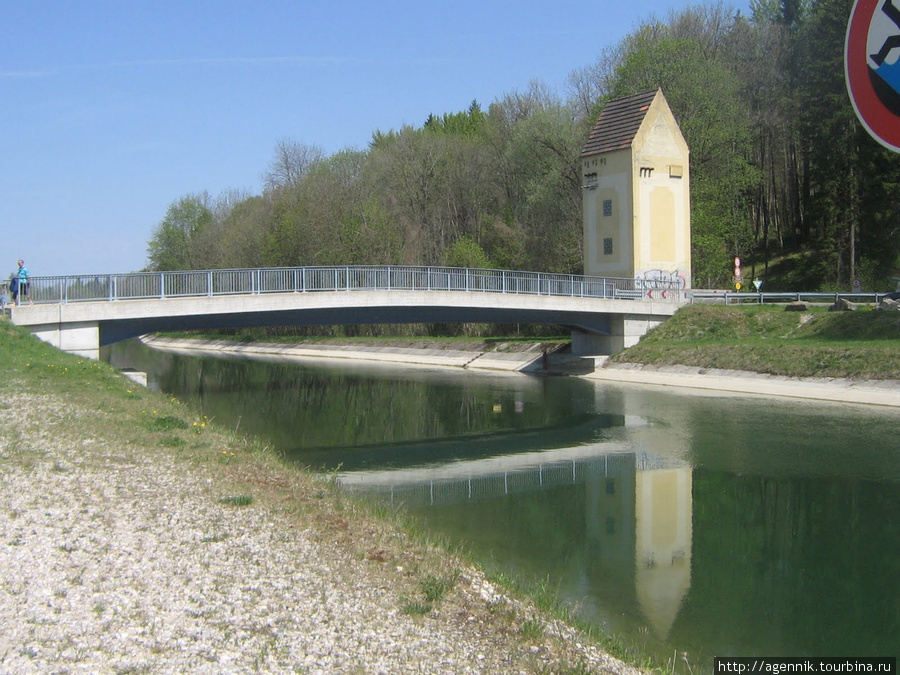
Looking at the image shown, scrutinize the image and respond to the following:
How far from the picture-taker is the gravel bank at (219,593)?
7578mm

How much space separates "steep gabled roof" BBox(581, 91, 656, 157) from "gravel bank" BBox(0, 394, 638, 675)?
41.1 meters

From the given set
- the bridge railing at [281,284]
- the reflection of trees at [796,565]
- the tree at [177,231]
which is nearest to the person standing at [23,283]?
the bridge railing at [281,284]

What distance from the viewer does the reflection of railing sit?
61.1ft

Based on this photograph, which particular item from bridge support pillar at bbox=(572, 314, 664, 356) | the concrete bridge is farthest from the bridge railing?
bridge support pillar at bbox=(572, 314, 664, 356)

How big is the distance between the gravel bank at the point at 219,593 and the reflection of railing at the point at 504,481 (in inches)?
191

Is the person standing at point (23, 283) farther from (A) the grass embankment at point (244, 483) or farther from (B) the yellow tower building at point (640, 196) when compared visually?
(B) the yellow tower building at point (640, 196)

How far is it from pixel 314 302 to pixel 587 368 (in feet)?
62.3

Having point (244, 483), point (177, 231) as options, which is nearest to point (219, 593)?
point (244, 483)

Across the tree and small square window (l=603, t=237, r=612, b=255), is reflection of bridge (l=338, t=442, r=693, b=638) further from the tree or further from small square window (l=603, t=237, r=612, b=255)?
the tree

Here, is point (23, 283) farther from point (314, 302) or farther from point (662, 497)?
point (662, 497)

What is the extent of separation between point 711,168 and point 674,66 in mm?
7062

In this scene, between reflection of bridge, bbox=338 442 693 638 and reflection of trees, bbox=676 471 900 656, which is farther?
reflection of bridge, bbox=338 442 693 638

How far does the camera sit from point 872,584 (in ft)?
40.8

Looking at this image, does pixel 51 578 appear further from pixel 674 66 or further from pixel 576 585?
pixel 674 66
